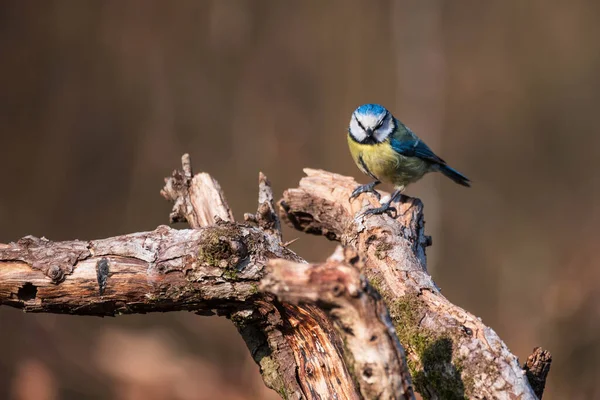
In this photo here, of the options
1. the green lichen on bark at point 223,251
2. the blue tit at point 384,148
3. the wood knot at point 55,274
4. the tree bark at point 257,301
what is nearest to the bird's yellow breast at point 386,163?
the blue tit at point 384,148

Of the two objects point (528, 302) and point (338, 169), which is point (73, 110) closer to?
point (338, 169)

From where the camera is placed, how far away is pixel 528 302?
5711 mm

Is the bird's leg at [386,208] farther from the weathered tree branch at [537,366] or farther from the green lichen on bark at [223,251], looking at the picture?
the weathered tree branch at [537,366]

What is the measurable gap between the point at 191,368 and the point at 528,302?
3137mm

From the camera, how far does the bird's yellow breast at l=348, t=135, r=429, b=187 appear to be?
10.5 feet

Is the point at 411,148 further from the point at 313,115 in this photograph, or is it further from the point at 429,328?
the point at 313,115

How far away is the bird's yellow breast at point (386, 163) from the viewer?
3.20m

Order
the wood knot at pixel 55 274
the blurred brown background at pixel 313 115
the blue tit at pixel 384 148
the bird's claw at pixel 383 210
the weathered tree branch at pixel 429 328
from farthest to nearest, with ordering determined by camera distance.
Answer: the blurred brown background at pixel 313 115
the blue tit at pixel 384 148
the bird's claw at pixel 383 210
the wood knot at pixel 55 274
the weathered tree branch at pixel 429 328

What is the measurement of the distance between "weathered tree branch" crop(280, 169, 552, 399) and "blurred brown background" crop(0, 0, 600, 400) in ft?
10.8

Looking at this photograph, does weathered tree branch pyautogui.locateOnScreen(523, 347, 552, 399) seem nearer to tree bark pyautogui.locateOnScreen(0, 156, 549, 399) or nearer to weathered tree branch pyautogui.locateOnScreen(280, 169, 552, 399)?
tree bark pyautogui.locateOnScreen(0, 156, 549, 399)

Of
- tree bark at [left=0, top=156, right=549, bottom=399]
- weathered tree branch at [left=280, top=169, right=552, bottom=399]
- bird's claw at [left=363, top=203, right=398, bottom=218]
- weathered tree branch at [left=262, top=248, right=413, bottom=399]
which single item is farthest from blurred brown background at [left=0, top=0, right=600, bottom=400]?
weathered tree branch at [left=262, top=248, right=413, bottom=399]

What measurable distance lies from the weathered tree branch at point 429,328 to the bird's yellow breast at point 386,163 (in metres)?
0.42

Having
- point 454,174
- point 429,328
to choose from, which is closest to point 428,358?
point 429,328

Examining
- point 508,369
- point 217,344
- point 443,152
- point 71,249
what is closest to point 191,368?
point 217,344
